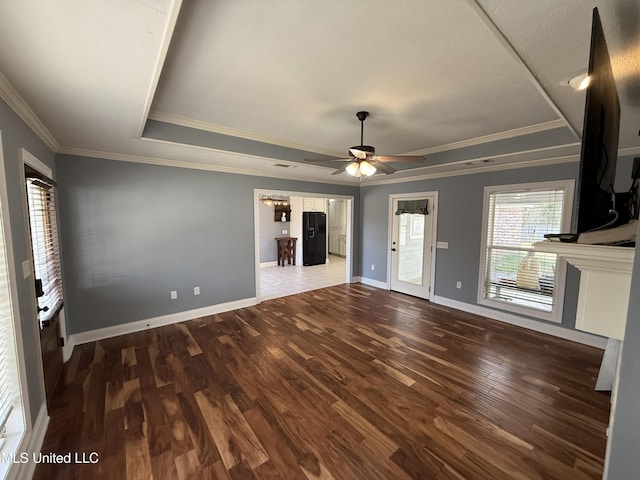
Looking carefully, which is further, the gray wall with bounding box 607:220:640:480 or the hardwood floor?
the hardwood floor

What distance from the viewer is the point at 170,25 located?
112 cm

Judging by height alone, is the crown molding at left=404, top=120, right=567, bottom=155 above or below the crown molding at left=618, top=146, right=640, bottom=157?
above

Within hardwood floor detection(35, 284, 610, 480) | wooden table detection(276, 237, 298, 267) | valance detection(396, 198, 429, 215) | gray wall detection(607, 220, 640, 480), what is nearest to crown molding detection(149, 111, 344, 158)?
valance detection(396, 198, 429, 215)

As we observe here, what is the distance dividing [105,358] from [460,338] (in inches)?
161

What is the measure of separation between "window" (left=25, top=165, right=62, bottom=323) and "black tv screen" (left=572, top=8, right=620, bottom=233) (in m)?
3.36

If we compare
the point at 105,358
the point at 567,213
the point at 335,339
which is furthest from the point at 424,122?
the point at 105,358

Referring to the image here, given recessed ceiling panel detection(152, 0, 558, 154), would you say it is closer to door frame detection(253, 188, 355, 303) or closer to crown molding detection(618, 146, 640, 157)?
crown molding detection(618, 146, 640, 157)

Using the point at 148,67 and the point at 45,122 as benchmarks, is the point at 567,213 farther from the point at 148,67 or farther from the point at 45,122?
the point at 45,122

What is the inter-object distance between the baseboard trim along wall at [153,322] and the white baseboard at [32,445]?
132cm

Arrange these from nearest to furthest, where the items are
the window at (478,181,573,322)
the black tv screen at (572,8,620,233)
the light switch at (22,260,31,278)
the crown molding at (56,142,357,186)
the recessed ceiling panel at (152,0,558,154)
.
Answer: the black tv screen at (572,8,620,233) < the recessed ceiling panel at (152,0,558,154) < the light switch at (22,260,31,278) < the crown molding at (56,142,357,186) < the window at (478,181,573,322)

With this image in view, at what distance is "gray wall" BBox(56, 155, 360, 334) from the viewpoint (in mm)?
3115

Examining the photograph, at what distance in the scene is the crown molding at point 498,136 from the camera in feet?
8.90

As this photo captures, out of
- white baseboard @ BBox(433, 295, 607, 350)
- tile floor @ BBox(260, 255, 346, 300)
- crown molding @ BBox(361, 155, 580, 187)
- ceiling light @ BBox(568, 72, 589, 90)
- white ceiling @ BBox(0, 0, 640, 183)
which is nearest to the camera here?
white ceiling @ BBox(0, 0, 640, 183)

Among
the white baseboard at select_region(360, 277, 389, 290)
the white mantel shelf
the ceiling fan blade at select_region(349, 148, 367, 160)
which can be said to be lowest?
the white baseboard at select_region(360, 277, 389, 290)
